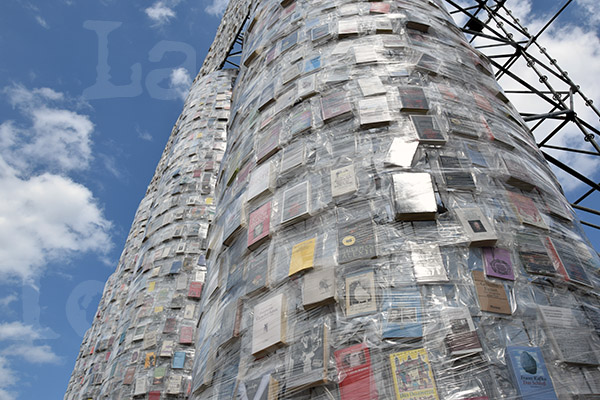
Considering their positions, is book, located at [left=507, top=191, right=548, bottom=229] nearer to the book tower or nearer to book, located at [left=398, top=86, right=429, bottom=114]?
the book tower

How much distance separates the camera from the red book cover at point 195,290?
6.07 metres

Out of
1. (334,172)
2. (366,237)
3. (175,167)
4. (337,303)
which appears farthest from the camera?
(175,167)

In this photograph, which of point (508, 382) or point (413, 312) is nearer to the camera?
point (508, 382)

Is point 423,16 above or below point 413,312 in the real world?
above

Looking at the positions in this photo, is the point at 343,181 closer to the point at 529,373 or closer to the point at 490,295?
the point at 490,295

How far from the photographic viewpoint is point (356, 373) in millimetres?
1295

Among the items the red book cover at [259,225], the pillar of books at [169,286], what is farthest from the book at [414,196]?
the pillar of books at [169,286]

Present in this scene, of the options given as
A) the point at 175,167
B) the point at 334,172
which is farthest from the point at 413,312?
the point at 175,167

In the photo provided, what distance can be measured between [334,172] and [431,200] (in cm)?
45

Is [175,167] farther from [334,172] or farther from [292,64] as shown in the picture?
[334,172]

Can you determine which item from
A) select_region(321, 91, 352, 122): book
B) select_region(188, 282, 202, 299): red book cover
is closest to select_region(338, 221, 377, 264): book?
select_region(321, 91, 352, 122): book

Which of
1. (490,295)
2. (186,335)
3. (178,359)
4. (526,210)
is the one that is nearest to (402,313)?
(490,295)

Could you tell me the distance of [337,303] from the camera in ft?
4.85

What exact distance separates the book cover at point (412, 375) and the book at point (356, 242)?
373mm
